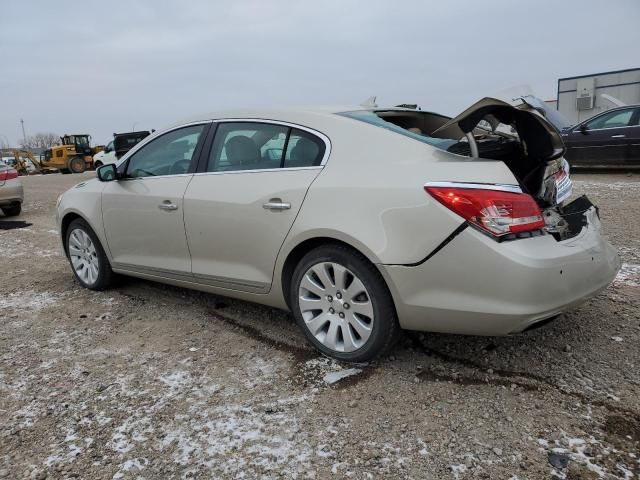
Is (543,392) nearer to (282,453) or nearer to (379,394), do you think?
(379,394)

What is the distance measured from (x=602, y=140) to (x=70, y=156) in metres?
28.5

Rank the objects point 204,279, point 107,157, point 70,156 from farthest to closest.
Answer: point 70,156, point 107,157, point 204,279

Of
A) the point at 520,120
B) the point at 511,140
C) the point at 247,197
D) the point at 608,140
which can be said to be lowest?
the point at 608,140

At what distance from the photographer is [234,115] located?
3.65m

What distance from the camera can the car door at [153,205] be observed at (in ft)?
12.4

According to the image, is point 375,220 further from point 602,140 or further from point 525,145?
point 602,140

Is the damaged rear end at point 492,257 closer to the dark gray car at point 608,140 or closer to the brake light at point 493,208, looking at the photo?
the brake light at point 493,208

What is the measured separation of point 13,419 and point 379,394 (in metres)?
1.89

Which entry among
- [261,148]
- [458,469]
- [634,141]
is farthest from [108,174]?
[634,141]

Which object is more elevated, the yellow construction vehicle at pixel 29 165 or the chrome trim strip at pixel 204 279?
the yellow construction vehicle at pixel 29 165

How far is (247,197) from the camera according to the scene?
Answer: 3.28 metres

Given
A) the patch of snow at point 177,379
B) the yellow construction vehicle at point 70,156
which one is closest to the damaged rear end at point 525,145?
the patch of snow at point 177,379

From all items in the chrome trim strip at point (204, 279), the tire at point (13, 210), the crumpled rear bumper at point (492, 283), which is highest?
the crumpled rear bumper at point (492, 283)

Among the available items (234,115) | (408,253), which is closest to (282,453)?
(408,253)
